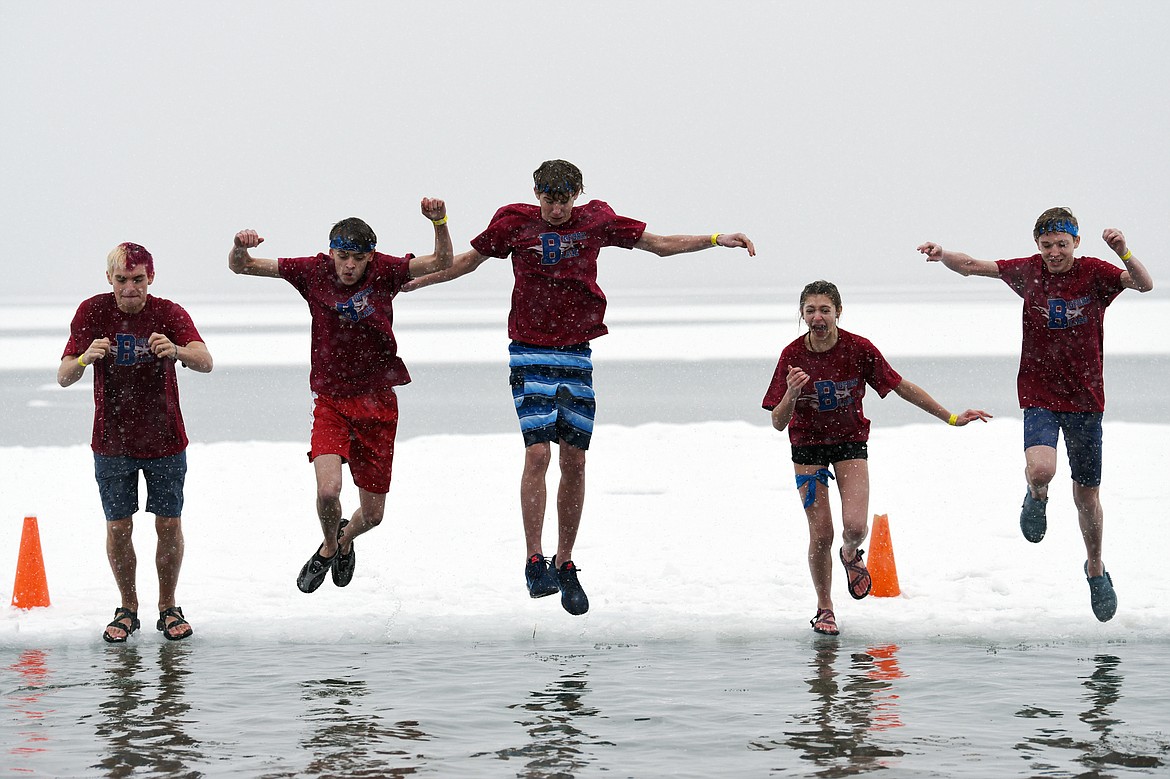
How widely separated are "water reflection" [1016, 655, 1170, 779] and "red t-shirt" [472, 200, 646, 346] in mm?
3205

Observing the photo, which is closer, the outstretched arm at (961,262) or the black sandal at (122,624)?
the black sandal at (122,624)

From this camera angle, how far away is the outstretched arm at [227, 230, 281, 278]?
320 inches

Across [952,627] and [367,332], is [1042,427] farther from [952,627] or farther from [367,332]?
[367,332]

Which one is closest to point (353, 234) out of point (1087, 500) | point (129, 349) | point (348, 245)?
point (348, 245)

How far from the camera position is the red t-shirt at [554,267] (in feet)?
27.3

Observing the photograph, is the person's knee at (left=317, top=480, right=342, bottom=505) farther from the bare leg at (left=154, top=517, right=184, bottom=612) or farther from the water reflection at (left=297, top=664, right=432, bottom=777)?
the water reflection at (left=297, top=664, right=432, bottom=777)

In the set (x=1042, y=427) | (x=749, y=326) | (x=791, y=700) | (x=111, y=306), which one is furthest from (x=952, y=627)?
(x=749, y=326)

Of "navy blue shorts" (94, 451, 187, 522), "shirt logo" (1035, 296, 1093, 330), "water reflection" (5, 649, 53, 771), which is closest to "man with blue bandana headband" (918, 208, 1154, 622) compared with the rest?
"shirt logo" (1035, 296, 1093, 330)

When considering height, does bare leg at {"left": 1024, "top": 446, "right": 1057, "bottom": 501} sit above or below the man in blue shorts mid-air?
below

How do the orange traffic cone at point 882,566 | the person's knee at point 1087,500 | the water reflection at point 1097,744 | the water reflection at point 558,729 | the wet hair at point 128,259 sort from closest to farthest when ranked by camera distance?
the water reflection at point 1097,744 < the water reflection at point 558,729 < the wet hair at point 128,259 < the person's knee at point 1087,500 < the orange traffic cone at point 882,566

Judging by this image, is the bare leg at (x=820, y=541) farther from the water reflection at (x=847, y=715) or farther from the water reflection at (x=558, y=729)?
the water reflection at (x=558, y=729)

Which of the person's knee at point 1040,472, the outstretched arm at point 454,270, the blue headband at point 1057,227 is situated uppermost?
the blue headband at point 1057,227

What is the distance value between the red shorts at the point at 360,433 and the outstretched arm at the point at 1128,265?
398 centimetres

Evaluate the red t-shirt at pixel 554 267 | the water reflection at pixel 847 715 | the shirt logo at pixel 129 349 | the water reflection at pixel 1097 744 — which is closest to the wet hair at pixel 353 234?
the red t-shirt at pixel 554 267
